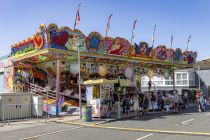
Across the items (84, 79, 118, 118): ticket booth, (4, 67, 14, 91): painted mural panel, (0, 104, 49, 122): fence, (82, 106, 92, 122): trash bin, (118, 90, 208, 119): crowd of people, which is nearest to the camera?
(82, 106, 92, 122): trash bin

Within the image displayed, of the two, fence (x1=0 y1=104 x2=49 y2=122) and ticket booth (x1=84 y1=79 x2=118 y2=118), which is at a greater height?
ticket booth (x1=84 y1=79 x2=118 y2=118)

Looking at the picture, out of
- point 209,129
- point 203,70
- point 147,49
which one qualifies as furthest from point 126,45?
point 203,70

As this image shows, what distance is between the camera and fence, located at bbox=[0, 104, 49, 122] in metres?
19.0

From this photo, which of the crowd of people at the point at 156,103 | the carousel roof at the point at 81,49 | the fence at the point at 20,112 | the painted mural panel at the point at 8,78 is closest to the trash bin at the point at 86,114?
the fence at the point at 20,112

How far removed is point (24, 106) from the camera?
20172mm

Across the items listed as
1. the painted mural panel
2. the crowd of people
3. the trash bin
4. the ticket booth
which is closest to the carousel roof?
the painted mural panel

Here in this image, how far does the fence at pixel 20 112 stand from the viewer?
19.0 metres

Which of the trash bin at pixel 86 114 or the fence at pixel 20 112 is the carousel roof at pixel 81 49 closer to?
the fence at pixel 20 112

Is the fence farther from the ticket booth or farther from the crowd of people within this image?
the crowd of people

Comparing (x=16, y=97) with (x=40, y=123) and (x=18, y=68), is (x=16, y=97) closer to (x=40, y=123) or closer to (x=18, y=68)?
(x=40, y=123)

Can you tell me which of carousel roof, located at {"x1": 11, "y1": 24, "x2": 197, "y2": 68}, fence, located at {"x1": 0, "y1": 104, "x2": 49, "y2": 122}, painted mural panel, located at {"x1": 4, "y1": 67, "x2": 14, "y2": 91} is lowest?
fence, located at {"x1": 0, "y1": 104, "x2": 49, "y2": 122}

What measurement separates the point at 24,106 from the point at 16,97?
862 mm

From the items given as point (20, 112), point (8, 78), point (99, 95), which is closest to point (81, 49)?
point (99, 95)

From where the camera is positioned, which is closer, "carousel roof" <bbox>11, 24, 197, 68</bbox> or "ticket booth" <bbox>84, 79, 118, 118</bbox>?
"ticket booth" <bbox>84, 79, 118, 118</bbox>
